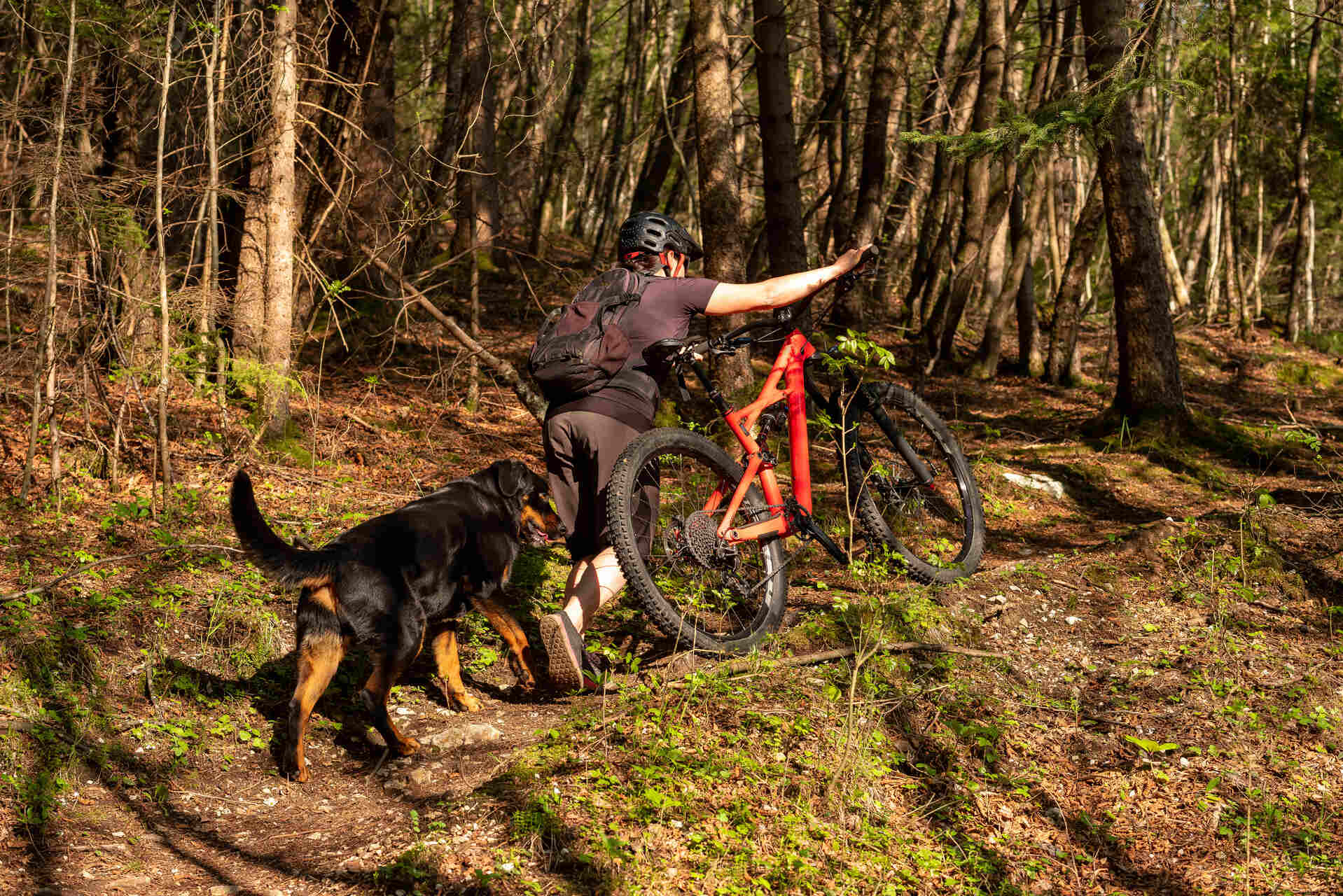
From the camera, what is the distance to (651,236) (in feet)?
16.1

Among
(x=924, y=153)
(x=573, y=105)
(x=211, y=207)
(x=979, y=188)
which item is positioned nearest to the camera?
(x=211, y=207)

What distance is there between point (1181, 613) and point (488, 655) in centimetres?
396

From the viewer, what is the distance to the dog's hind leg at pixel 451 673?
5062mm

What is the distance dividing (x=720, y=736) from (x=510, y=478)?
2023mm

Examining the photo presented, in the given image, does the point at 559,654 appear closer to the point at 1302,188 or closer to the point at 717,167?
the point at 717,167

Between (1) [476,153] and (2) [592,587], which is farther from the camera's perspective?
(1) [476,153]

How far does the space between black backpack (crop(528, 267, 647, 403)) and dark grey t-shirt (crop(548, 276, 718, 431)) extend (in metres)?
0.04

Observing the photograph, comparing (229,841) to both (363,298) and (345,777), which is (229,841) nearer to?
(345,777)

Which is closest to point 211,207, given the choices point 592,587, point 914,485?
point 592,587

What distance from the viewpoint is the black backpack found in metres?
4.59

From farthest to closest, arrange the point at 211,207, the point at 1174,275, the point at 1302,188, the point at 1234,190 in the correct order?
the point at 1174,275 < the point at 1234,190 < the point at 1302,188 < the point at 211,207

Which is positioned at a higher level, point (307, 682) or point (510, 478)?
point (510, 478)

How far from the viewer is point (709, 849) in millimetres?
3586

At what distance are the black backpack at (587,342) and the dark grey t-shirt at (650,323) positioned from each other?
4cm
